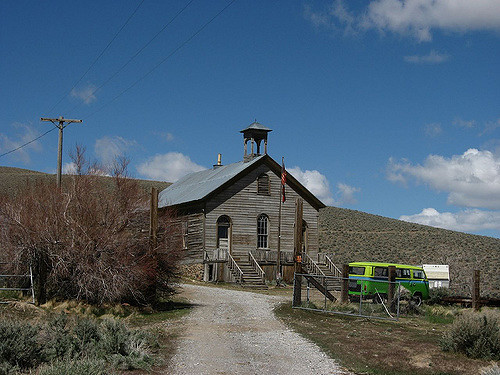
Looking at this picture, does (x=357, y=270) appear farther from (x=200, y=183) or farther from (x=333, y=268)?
(x=200, y=183)

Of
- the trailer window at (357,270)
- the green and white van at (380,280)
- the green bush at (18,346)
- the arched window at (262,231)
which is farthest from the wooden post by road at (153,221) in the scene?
the arched window at (262,231)

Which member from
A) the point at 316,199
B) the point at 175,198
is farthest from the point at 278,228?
the point at 175,198

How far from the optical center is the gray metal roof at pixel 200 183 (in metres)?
37.6

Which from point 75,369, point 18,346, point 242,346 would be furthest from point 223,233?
point 75,369

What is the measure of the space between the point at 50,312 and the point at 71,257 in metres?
1.75

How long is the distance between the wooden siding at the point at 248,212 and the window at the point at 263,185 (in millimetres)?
200

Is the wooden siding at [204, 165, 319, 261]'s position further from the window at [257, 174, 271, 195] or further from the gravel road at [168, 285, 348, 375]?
the gravel road at [168, 285, 348, 375]

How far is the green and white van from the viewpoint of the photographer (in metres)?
26.6

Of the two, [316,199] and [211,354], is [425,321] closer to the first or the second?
[211,354]

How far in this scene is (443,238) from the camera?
260 ft

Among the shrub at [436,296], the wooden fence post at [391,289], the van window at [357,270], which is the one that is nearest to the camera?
the wooden fence post at [391,289]

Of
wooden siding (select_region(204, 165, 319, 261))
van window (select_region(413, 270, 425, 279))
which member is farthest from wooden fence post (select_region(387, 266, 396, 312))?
wooden siding (select_region(204, 165, 319, 261))

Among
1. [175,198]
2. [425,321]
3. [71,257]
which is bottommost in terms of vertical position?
[425,321]

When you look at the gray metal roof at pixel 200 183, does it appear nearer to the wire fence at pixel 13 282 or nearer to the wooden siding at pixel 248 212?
the wooden siding at pixel 248 212
